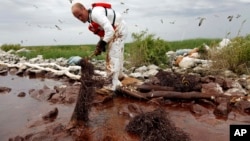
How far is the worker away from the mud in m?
0.53

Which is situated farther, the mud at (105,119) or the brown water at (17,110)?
the brown water at (17,110)

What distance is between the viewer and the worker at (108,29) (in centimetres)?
593

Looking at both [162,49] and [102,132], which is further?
[162,49]

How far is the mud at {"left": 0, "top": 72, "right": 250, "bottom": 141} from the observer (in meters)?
4.46

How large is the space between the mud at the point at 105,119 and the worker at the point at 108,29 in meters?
0.53

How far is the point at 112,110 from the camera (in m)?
5.62

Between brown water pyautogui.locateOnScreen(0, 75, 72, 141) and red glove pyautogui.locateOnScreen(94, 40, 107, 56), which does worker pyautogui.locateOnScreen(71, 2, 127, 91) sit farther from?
brown water pyautogui.locateOnScreen(0, 75, 72, 141)

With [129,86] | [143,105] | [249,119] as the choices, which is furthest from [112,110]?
[249,119]

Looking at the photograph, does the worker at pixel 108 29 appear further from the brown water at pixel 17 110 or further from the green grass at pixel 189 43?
the green grass at pixel 189 43

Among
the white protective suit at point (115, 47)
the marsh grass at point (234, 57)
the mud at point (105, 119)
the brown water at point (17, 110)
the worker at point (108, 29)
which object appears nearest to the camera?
the mud at point (105, 119)

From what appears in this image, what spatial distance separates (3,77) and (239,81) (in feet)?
19.4

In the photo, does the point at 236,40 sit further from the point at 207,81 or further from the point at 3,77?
the point at 3,77

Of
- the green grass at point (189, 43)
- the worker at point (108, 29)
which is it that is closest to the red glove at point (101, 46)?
the worker at point (108, 29)

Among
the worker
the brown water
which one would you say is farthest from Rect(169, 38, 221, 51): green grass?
the worker
